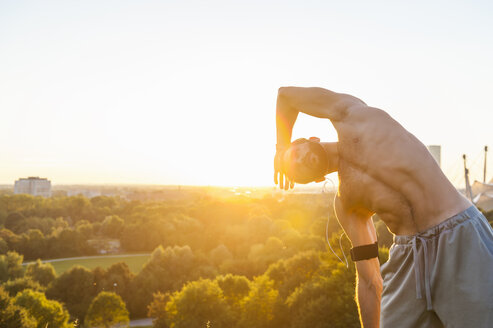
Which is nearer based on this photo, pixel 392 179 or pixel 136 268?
pixel 392 179

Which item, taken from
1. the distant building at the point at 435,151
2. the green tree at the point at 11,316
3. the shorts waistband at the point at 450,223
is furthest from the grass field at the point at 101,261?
the shorts waistband at the point at 450,223

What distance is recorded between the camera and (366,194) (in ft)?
10.7

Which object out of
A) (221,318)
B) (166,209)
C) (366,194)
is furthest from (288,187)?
(166,209)

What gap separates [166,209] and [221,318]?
80711 millimetres

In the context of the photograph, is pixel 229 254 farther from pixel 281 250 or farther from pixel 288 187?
pixel 288 187

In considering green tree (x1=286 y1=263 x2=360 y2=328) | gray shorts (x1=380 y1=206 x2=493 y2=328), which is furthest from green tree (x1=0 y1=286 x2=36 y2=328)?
gray shorts (x1=380 y1=206 x2=493 y2=328)

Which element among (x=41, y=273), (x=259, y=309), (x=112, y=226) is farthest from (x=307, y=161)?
(x=112, y=226)

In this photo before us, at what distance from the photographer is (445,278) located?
283 centimetres

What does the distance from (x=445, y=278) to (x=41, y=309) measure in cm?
4379

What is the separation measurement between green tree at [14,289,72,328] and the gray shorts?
41789mm

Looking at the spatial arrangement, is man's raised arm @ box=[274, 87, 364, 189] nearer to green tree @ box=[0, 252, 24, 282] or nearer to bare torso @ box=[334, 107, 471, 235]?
bare torso @ box=[334, 107, 471, 235]

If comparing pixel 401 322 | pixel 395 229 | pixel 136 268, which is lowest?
Result: pixel 136 268

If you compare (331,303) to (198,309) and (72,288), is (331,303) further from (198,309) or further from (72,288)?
(72,288)

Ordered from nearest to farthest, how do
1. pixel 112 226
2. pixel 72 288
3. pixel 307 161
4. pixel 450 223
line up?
pixel 450 223, pixel 307 161, pixel 72 288, pixel 112 226
